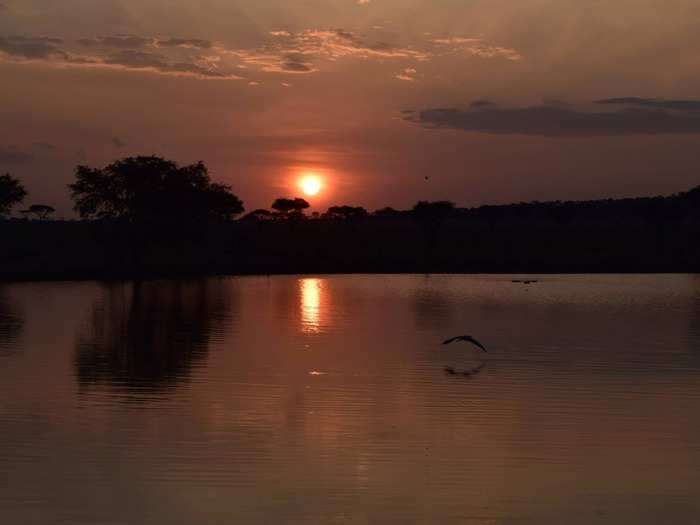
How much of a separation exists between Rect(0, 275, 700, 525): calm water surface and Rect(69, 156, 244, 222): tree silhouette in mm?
53179

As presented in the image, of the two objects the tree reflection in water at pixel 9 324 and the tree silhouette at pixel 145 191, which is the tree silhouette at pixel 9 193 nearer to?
the tree silhouette at pixel 145 191

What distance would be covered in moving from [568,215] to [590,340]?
130901 mm

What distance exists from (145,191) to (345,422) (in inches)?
3093

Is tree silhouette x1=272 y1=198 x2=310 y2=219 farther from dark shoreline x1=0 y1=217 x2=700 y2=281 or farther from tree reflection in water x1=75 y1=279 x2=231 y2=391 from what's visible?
tree reflection in water x1=75 y1=279 x2=231 y2=391

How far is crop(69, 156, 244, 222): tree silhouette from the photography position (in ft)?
308

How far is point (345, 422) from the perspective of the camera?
1973 centimetres

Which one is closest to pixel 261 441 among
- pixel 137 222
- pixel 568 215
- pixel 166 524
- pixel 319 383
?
pixel 166 524

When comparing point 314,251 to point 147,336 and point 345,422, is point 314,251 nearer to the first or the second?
point 147,336

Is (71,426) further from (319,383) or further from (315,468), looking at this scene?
(319,383)

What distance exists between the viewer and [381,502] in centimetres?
1421

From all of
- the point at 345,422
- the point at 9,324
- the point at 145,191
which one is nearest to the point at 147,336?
the point at 9,324

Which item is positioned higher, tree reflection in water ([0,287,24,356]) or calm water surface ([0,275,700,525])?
tree reflection in water ([0,287,24,356])

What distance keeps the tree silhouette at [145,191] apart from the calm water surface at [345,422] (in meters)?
53.2

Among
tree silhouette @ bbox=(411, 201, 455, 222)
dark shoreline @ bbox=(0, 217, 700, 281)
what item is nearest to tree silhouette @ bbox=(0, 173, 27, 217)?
dark shoreline @ bbox=(0, 217, 700, 281)
